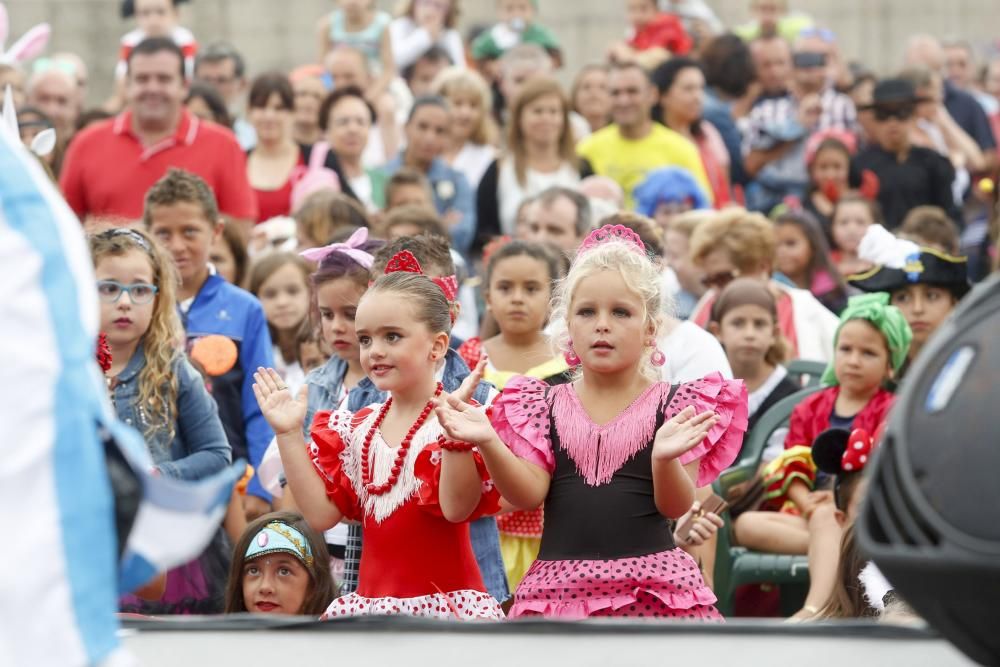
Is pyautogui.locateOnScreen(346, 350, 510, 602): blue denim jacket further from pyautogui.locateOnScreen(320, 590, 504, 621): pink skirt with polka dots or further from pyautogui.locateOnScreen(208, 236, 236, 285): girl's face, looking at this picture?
pyautogui.locateOnScreen(208, 236, 236, 285): girl's face

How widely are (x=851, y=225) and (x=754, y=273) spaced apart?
2055mm

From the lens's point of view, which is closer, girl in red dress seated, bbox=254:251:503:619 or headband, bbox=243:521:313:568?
girl in red dress seated, bbox=254:251:503:619

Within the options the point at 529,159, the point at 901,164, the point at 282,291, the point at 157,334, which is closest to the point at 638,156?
the point at 529,159

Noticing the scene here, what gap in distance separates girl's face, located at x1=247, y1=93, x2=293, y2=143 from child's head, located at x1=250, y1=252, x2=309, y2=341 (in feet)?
7.37

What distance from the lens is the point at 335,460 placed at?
4.09 m

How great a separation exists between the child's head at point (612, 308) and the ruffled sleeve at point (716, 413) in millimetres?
168

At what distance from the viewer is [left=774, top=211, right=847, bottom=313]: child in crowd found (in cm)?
800

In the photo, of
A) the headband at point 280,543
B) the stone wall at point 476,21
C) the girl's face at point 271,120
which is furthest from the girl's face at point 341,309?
the stone wall at point 476,21

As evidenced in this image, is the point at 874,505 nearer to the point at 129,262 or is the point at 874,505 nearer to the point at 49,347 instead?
the point at 49,347

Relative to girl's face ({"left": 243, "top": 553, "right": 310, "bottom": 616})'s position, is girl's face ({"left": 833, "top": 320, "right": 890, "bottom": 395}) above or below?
above

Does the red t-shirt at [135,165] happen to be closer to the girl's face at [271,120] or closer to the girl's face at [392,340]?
the girl's face at [271,120]

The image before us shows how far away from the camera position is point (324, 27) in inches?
446

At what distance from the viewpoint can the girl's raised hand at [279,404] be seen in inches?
155

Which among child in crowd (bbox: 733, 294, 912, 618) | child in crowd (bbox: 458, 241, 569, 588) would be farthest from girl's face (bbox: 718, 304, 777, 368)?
child in crowd (bbox: 458, 241, 569, 588)
